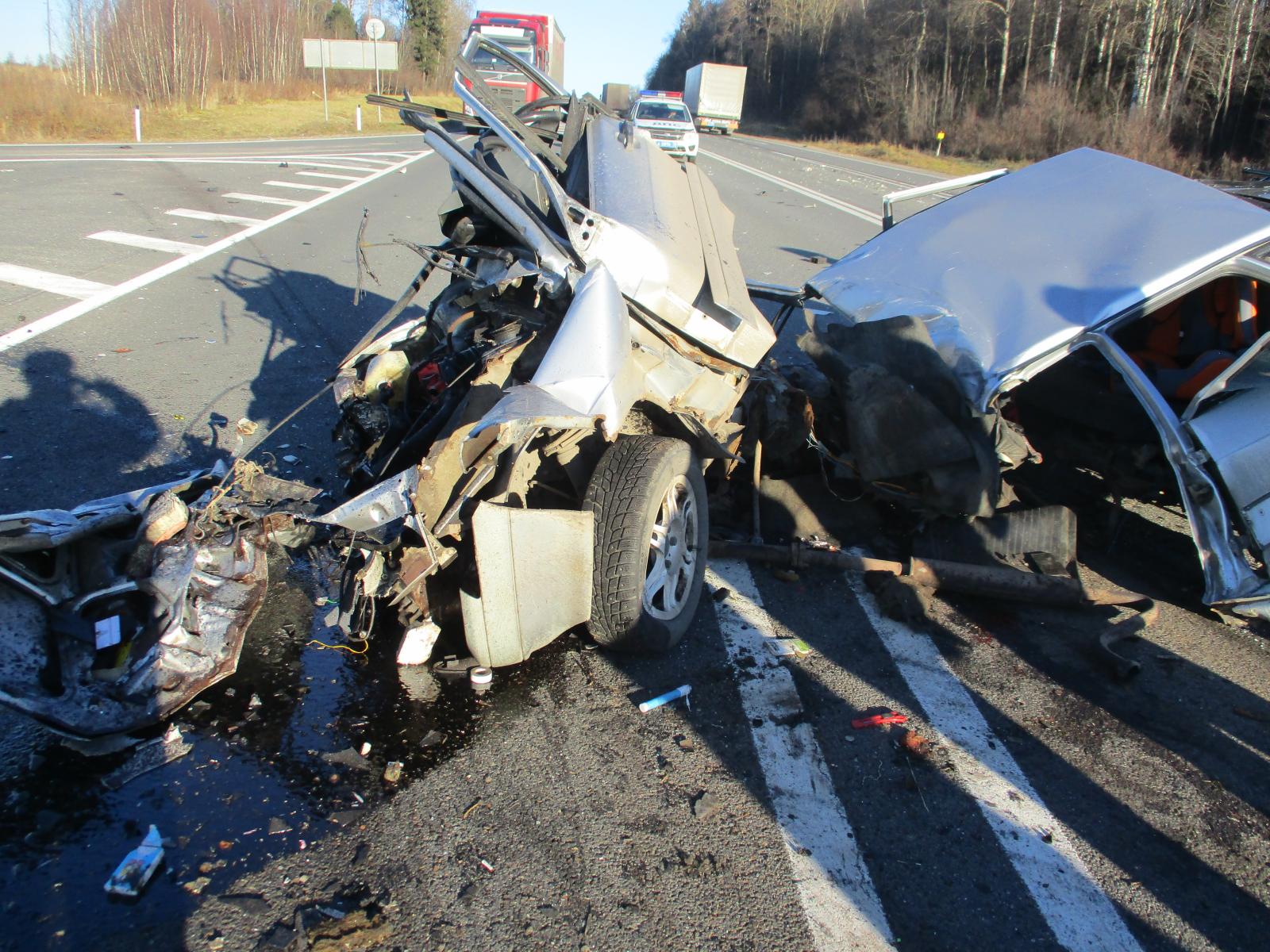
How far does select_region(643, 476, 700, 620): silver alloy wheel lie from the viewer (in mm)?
3332

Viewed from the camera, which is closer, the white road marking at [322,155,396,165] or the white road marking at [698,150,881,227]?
the white road marking at [698,150,881,227]

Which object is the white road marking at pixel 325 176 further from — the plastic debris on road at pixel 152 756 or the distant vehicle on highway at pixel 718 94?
the distant vehicle on highway at pixel 718 94

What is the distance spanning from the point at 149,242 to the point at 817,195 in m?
13.5

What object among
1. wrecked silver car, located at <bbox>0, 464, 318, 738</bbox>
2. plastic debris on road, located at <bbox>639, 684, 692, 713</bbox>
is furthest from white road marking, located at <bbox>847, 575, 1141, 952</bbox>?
wrecked silver car, located at <bbox>0, 464, 318, 738</bbox>

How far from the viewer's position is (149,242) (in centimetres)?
1023

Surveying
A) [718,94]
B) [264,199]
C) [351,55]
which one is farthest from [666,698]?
[718,94]

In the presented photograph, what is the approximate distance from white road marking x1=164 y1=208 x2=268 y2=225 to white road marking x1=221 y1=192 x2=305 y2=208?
1533mm

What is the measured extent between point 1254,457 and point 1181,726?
40.8 inches

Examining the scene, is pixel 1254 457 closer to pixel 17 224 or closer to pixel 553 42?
pixel 17 224

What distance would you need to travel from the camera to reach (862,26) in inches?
2030

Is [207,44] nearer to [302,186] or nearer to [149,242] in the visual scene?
[302,186]

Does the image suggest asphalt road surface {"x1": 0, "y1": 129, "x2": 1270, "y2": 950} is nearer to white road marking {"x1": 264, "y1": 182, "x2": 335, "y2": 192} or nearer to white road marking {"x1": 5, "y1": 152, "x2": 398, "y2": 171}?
white road marking {"x1": 264, "y1": 182, "x2": 335, "y2": 192}

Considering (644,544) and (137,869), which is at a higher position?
(644,544)

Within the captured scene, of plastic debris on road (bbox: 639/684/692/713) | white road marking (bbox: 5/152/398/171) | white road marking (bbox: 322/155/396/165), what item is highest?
white road marking (bbox: 322/155/396/165)
